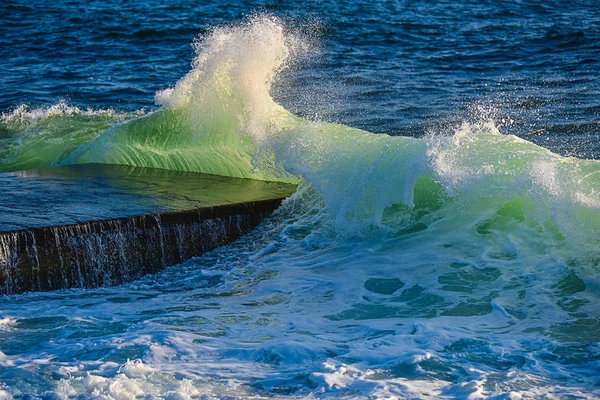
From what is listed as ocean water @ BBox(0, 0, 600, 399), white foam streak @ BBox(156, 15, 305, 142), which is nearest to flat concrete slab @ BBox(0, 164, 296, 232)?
ocean water @ BBox(0, 0, 600, 399)

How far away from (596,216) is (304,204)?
2809mm

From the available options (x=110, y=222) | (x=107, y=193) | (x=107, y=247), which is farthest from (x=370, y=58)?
(x=107, y=247)

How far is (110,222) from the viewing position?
6.45 metres

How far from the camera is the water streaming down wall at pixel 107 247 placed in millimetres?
6051

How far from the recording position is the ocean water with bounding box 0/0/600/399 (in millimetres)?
4438

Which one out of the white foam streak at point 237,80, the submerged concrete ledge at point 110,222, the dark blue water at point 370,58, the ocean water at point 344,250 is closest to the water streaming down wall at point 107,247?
the submerged concrete ledge at point 110,222

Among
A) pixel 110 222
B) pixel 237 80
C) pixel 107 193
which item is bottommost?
pixel 110 222

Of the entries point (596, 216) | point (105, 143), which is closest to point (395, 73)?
point (105, 143)

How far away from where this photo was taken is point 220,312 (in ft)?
18.3

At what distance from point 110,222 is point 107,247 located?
20 centimetres

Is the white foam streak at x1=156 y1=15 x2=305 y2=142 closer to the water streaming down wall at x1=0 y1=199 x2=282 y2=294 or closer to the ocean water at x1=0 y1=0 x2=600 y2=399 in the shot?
the ocean water at x1=0 y1=0 x2=600 y2=399

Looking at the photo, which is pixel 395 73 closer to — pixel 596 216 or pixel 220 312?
pixel 596 216

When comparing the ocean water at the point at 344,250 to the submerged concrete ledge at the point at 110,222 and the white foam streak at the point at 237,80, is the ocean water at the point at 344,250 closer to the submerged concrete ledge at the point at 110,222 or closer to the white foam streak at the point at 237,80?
the white foam streak at the point at 237,80

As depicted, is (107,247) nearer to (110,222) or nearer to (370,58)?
(110,222)
